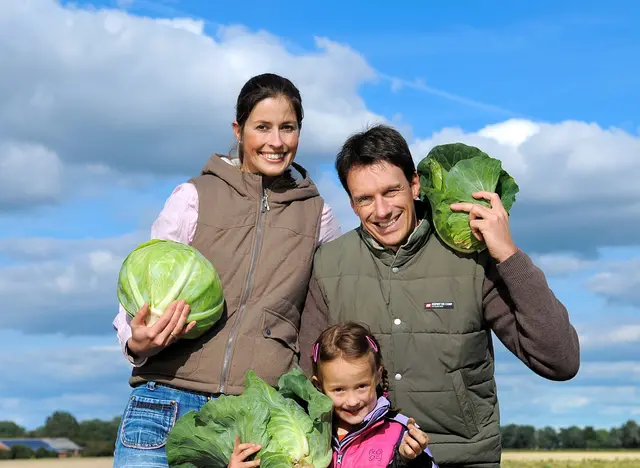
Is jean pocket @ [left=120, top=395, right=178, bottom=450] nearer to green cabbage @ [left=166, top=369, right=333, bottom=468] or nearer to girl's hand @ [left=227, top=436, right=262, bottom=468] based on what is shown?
green cabbage @ [left=166, top=369, right=333, bottom=468]

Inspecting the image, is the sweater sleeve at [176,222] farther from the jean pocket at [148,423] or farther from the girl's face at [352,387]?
the girl's face at [352,387]

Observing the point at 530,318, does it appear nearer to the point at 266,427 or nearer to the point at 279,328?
the point at 279,328

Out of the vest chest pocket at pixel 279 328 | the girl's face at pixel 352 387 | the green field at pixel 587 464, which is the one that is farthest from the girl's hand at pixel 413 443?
the green field at pixel 587 464

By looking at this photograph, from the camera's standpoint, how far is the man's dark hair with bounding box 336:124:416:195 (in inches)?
244

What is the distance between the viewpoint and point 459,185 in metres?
6.20

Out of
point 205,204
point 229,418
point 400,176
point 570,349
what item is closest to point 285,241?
point 205,204

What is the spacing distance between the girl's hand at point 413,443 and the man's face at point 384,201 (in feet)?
4.92

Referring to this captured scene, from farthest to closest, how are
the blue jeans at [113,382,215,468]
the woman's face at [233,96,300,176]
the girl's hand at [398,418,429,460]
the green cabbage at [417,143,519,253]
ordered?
the woman's face at [233,96,300,176] → the blue jeans at [113,382,215,468] → the green cabbage at [417,143,519,253] → the girl's hand at [398,418,429,460]

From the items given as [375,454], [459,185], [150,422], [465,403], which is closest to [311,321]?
[375,454]

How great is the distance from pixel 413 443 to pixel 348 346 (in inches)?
32.9

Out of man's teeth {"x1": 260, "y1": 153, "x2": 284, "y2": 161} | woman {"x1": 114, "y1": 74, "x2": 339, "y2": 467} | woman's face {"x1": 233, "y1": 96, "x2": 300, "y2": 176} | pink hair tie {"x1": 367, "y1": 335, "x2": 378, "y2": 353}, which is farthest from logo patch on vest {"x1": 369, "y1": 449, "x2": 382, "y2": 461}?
man's teeth {"x1": 260, "y1": 153, "x2": 284, "y2": 161}

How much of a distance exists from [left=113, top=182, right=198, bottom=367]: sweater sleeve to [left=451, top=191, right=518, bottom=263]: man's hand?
2.27 metres

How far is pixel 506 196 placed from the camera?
6441 millimetres

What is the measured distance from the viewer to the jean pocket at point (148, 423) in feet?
20.5
